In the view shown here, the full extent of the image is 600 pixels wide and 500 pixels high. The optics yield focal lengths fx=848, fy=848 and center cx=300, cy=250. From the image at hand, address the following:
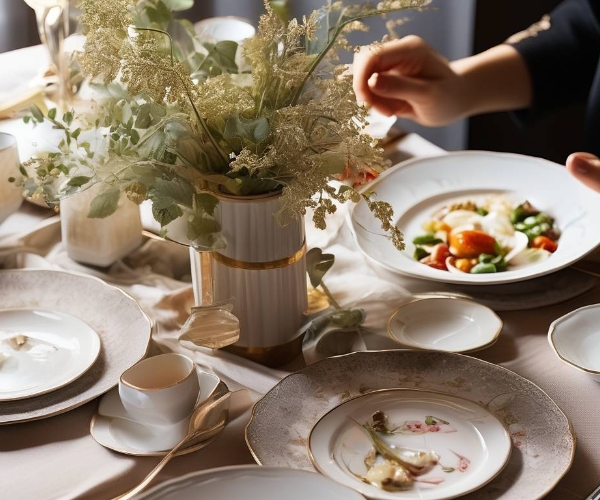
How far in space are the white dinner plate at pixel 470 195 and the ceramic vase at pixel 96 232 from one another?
0.33m

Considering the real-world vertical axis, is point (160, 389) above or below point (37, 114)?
below

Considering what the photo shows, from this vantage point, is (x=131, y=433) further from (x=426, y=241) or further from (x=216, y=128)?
(x=426, y=241)

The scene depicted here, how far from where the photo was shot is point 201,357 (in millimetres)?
1027

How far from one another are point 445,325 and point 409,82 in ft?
1.91

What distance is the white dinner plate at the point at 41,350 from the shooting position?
0.95 m

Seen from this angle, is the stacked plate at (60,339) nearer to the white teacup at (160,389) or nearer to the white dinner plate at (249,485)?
the white teacup at (160,389)

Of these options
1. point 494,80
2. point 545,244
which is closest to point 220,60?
point 545,244

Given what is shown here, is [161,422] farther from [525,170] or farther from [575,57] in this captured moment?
[575,57]

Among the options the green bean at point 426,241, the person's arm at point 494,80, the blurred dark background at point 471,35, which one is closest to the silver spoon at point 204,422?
the green bean at point 426,241

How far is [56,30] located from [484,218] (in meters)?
0.79

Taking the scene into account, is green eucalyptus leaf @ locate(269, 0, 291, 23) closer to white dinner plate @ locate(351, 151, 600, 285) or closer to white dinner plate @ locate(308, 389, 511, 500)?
white dinner plate @ locate(351, 151, 600, 285)

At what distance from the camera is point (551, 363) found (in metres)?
Result: 0.99

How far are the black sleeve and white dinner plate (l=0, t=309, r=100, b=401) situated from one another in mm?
1156

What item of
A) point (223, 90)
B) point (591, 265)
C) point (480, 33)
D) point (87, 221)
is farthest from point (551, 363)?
point (480, 33)
